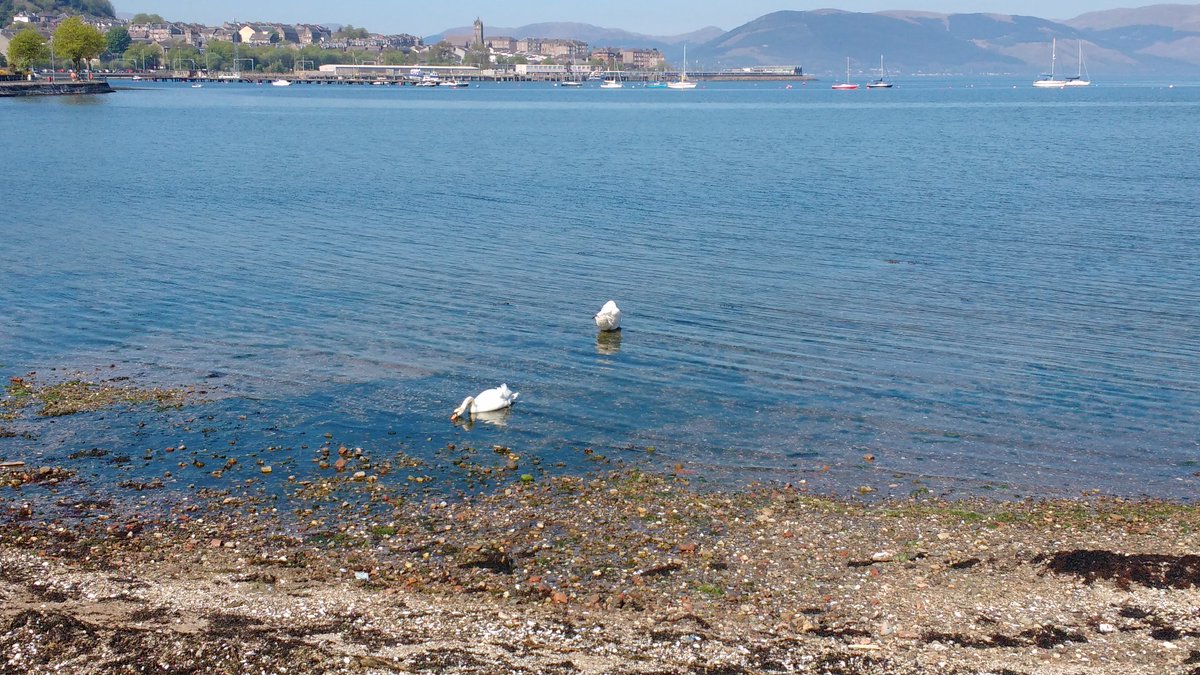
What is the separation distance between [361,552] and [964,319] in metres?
19.7

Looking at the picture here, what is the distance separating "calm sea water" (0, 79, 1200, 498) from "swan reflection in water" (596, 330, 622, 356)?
18cm

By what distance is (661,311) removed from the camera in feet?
97.6

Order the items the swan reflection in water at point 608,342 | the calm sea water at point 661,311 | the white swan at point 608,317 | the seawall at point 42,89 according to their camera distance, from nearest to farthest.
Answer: the calm sea water at point 661,311, the swan reflection in water at point 608,342, the white swan at point 608,317, the seawall at point 42,89

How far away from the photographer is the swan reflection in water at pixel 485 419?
67.5 feet

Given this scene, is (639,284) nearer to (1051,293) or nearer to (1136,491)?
(1051,293)

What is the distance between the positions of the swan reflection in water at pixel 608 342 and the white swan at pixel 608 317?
0.50 feet

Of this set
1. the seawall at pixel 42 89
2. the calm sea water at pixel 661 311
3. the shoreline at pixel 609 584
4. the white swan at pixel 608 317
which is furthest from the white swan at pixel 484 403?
the seawall at pixel 42 89

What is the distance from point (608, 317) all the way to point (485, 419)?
22.0ft

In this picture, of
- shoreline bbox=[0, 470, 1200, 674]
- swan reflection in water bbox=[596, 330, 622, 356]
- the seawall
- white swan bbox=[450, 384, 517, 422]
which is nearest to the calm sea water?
swan reflection in water bbox=[596, 330, 622, 356]

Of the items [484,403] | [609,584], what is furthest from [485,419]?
[609,584]

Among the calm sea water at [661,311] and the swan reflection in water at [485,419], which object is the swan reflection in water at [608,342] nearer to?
the calm sea water at [661,311]

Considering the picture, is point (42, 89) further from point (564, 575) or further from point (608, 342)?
point (564, 575)

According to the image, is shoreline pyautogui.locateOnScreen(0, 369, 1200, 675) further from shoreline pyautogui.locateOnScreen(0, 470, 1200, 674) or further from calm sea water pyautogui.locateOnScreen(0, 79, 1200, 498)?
calm sea water pyautogui.locateOnScreen(0, 79, 1200, 498)

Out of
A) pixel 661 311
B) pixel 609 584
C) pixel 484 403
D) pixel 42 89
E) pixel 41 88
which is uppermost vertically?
pixel 41 88
